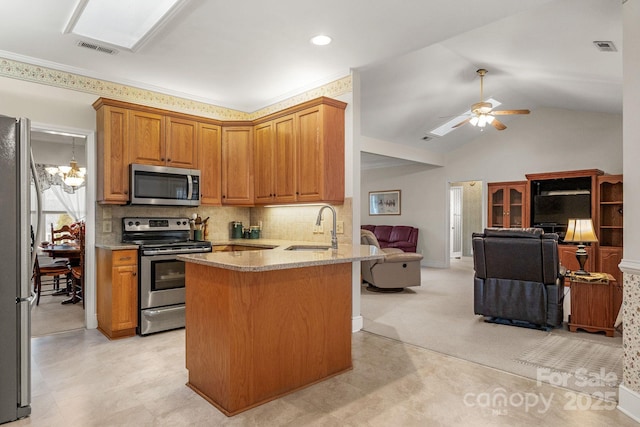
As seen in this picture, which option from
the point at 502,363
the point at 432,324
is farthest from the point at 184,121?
the point at 502,363

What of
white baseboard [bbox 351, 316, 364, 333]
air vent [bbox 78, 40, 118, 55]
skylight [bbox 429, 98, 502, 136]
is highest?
skylight [bbox 429, 98, 502, 136]

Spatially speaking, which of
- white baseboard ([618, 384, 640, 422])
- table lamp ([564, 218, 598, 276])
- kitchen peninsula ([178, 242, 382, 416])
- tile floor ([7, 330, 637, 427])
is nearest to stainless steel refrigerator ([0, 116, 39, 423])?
tile floor ([7, 330, 637, 427])

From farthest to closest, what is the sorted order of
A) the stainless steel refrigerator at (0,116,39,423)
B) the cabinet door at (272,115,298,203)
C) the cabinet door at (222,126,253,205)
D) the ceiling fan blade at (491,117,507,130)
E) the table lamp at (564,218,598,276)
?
1. the ceiling fan blade at (491,117,507,130)
2. the cabinet door at (222,126,253,205)
3. the cabinet door at (272,115,298,203)
4. the table lamp at (564,218,598,276)
5. the stainless steel refrigerator at (0,116,39,423)

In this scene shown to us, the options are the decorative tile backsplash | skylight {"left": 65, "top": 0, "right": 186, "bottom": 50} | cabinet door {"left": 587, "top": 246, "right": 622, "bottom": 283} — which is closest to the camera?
skylight {"left": 65, "top": 0, "right": 186, "bottom": 50}

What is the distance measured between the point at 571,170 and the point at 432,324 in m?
5.18

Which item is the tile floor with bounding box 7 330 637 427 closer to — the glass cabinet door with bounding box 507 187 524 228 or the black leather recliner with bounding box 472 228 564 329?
the black leather recliner with bounding box 472 228 564 329

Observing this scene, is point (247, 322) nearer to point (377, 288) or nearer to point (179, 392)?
point (179, 392)

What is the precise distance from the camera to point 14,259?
217cm

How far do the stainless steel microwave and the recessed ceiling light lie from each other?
2.08 m

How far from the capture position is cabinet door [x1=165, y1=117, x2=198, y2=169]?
4.29 metres

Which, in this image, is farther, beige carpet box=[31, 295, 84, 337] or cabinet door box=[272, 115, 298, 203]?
cabinet door box=[272, 115, 298, 203]

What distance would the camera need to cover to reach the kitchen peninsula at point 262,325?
223cm

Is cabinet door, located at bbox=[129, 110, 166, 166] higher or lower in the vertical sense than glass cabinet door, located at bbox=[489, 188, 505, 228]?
higher

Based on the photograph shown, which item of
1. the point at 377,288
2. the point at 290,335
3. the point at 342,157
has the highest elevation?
the point at 342,157
